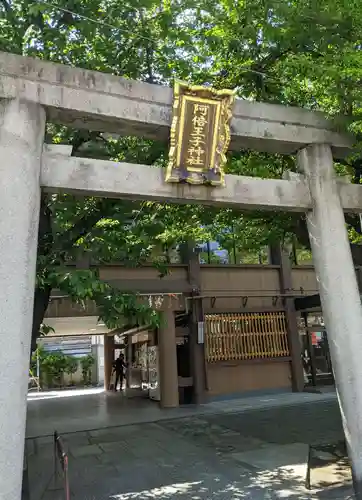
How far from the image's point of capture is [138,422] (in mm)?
12641

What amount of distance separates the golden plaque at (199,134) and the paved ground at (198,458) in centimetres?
438

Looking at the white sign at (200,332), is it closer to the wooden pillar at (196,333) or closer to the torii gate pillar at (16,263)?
the wooden pillar at (196,333)

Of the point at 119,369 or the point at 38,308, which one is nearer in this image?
the point at 38,308

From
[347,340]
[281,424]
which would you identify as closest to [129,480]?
[347,340]

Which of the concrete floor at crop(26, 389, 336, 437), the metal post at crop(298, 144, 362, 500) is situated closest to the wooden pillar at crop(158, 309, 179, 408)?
the concrete floor at crop(26, 389, 336, 437)

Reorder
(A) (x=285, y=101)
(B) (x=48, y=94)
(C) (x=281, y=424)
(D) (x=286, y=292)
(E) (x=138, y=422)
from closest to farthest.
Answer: (B) (x=48, y=94) < (A) (x=285, y=101) < (C) (x=281, y=424) < (E) (x=138, y=422) < (D) (x=286, y=292)

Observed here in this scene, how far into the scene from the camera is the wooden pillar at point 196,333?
15438 millimetres

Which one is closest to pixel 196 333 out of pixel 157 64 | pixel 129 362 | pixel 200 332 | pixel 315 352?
pixel 200 332

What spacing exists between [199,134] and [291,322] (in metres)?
12.6

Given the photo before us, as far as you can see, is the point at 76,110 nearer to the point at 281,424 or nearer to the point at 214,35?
the point at 214,35

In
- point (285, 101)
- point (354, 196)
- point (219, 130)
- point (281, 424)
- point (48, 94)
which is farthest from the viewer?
point (281, 424)

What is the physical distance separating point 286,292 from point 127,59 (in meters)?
11.6

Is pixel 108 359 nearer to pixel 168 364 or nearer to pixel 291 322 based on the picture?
pixel 168 364

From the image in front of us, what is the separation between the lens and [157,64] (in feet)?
26.7
